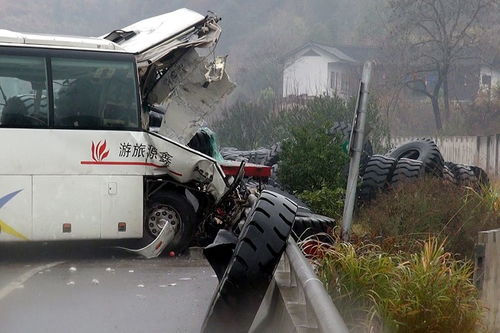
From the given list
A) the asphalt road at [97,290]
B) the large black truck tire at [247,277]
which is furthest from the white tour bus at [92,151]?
the large black truck tire at [247,277]

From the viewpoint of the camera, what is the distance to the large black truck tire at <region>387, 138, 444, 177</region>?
1903 centimetres

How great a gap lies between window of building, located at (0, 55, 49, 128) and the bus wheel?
2.12 metres

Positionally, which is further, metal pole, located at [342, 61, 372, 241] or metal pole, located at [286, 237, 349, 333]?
metal pole, located at [342, 61, 372, 241]

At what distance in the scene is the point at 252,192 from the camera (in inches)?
584

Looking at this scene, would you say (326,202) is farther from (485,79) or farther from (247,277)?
(485,79)

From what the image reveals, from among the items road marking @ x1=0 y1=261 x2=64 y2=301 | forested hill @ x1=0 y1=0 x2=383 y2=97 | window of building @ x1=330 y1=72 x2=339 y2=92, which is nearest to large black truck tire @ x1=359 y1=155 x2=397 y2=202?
road marking @ x1=0 y1=261 x2=64 y2=301

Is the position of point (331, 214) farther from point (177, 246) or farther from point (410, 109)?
point (410, 109)

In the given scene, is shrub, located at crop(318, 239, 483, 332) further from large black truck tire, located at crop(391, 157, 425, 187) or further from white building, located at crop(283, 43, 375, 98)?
white building, located at crop(283, 43, 375, 98)

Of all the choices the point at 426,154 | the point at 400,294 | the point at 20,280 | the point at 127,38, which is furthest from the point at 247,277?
the point at 426,154

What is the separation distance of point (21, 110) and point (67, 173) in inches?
42.7

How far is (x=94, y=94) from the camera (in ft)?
46.7

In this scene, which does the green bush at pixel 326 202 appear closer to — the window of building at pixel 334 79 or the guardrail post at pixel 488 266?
the guardrail post at pixel 488 266

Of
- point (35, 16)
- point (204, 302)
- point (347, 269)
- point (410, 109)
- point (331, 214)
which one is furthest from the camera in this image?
point (35, 16)

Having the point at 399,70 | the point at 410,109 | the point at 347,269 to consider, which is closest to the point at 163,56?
the point at 347,269
